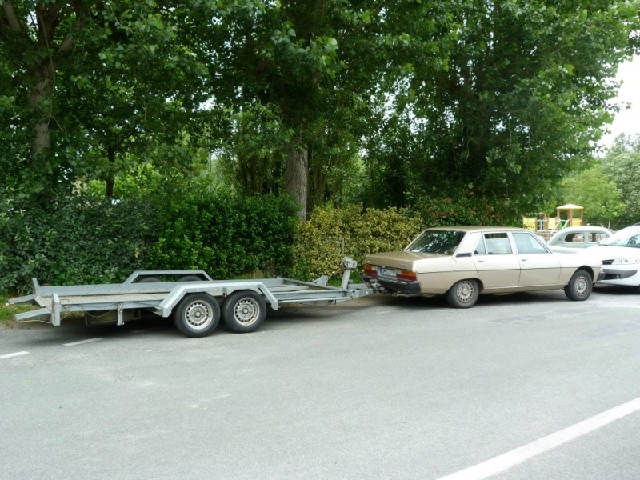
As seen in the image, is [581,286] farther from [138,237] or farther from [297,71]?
[138,237]

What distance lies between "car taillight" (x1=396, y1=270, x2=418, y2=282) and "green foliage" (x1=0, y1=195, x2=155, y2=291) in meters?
5.12

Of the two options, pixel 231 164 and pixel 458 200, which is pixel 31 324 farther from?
pixel 231 164

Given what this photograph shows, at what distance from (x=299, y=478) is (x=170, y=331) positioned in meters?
5.39

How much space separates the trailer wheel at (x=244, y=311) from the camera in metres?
8.62

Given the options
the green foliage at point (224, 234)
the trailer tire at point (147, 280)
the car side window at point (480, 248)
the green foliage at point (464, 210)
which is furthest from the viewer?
the green foliage at point (464, 210)

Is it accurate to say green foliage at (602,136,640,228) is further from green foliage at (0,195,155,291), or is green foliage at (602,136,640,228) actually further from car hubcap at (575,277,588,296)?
green foliage at (0,195,155,291)

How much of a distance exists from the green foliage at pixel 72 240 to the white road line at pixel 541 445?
9.18 metres

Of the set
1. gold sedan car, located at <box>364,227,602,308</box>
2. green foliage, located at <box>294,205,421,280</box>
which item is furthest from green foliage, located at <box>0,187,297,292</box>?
gold sedan car, located at <box>364,227,602,308</box>

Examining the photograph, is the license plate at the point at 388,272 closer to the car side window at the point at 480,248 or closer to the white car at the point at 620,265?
the car side window at the point at 480,248

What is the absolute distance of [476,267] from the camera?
11359 millimetres

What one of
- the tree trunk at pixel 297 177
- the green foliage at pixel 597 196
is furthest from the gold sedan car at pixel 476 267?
the green foliage at pixel 597 196

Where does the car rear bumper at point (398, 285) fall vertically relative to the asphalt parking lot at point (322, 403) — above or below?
above

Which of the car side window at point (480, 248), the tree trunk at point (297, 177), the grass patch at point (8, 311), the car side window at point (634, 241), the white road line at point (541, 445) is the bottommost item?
the white road line at point (541, 445)

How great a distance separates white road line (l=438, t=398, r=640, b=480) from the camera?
3953 millimetres
